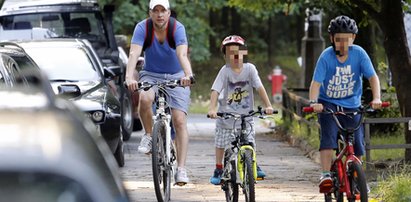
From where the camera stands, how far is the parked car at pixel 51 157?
3.88 meters

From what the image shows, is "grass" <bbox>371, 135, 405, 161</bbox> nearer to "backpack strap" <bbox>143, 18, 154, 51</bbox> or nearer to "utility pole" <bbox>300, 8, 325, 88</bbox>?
"backpack strap" <bbox>143, 18, 154, 51</bbox>

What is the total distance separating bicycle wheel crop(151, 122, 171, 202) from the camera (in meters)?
10.5

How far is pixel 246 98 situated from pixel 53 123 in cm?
644

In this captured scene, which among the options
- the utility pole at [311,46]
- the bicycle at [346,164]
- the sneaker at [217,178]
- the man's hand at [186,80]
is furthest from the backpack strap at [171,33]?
the utility pole at [311,46]

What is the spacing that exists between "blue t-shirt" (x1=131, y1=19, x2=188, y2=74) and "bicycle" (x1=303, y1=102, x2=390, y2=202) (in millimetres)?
1866

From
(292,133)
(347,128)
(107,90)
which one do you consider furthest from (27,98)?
(292,133)

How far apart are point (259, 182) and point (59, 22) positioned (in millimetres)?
7956

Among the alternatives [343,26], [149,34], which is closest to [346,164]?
[343,26]

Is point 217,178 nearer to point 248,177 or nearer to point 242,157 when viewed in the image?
point 242,157

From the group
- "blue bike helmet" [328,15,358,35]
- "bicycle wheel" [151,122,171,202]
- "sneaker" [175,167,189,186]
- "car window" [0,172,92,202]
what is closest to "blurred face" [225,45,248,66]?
"bicycle wheel" [151,122,171,202]

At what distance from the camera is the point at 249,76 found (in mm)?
10500

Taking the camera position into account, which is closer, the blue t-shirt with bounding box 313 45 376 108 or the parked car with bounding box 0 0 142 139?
the blue t-shirt with bounding box 313 45 376 108

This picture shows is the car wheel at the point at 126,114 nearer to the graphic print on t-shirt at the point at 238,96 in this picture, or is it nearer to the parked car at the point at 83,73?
the parked car at the point at 83,73

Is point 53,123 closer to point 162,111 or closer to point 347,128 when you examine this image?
point 347,128
